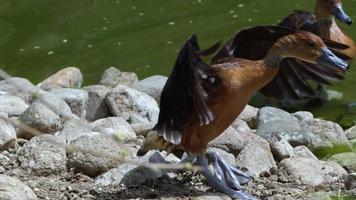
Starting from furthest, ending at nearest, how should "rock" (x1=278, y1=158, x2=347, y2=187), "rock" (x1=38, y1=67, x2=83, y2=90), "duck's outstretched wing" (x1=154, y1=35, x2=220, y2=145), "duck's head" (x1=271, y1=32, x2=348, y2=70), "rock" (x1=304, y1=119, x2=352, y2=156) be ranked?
"rock" (x1=38, y1=67, x2=83, y2=90)
"rock" (x1=304, y1=119, x2=352, y2=156)
"rock" (x1=278, y1=158, x2=347, y2=187)
"duck's head" (x1=271, y1=32, x2=348, y2=70)
"duck's outstretched wing" (x1=154, y1=35, x2=220, y2=145)

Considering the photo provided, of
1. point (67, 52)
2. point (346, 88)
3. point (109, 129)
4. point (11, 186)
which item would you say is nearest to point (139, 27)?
point (67, 52)

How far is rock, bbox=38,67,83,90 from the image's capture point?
8.16m

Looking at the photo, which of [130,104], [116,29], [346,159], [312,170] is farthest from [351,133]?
[116,29]

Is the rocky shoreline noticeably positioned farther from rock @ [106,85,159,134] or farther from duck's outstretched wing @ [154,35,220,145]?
duck's outstretched wing @ [154,35,220,145]

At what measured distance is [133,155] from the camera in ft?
18.1

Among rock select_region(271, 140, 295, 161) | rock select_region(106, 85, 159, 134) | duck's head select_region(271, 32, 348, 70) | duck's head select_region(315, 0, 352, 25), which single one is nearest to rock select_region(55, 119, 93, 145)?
rock select_region(106, 85, 159, 134)

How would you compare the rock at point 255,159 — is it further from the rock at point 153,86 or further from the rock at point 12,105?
the rock at point 153,86

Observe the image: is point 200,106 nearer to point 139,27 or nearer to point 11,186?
Answer: point 11,186

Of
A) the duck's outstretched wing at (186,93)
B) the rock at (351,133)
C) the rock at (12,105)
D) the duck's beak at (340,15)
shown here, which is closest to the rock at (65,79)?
the rock at (12,105)

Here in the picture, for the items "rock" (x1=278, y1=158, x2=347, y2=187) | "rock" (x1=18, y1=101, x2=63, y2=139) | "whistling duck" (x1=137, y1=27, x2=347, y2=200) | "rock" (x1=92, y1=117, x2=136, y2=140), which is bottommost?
"rock" (x1=278, y1=158, x2=347, y2=187)

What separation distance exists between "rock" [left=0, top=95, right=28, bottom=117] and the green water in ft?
6.19

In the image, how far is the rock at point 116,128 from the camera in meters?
5.92

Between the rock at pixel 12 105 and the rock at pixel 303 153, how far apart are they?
1986 mm

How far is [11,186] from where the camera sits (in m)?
4.54
